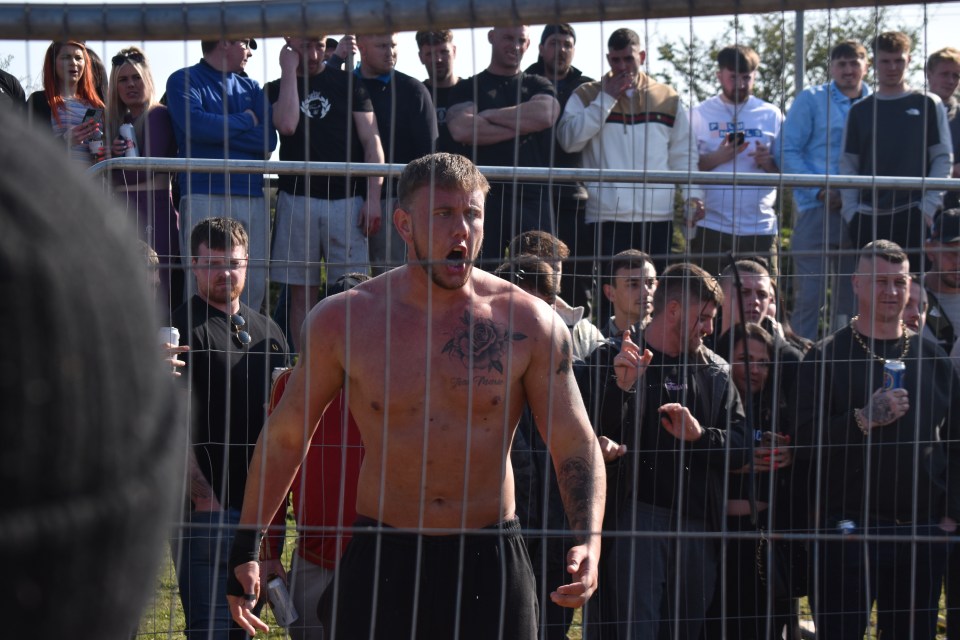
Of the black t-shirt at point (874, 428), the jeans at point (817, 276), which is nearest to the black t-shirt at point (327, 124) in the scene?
the jeans at point (817, 276)

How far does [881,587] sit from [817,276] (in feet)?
4.54

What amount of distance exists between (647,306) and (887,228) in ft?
3.68

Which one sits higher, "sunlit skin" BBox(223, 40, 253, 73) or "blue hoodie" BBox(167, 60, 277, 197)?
"sunlit skin" BBox(223, 40, 253, 73)

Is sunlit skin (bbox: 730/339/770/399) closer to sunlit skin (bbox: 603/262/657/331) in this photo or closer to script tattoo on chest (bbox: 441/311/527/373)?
sunlit skin (bbox: 603/262/657/331)

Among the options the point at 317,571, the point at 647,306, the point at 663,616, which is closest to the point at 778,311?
the point at 647,306

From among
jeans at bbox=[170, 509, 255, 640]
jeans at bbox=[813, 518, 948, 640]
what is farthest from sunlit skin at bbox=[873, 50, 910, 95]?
jeans at bbox=[170, 509, 255, 640]

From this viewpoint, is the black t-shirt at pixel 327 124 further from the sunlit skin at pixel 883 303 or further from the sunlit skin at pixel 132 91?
the sunlit skin at pixel 883 303

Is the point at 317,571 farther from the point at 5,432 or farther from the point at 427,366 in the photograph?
the point at 5,432

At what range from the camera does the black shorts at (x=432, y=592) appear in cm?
384

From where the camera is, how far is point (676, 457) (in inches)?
196

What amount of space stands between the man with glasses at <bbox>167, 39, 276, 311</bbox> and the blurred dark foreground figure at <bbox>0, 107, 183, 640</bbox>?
14.0 ft

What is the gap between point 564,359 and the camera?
3916mm

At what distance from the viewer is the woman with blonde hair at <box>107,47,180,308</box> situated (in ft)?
16.3

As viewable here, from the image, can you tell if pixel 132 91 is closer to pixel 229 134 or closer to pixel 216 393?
pixel 229 134
